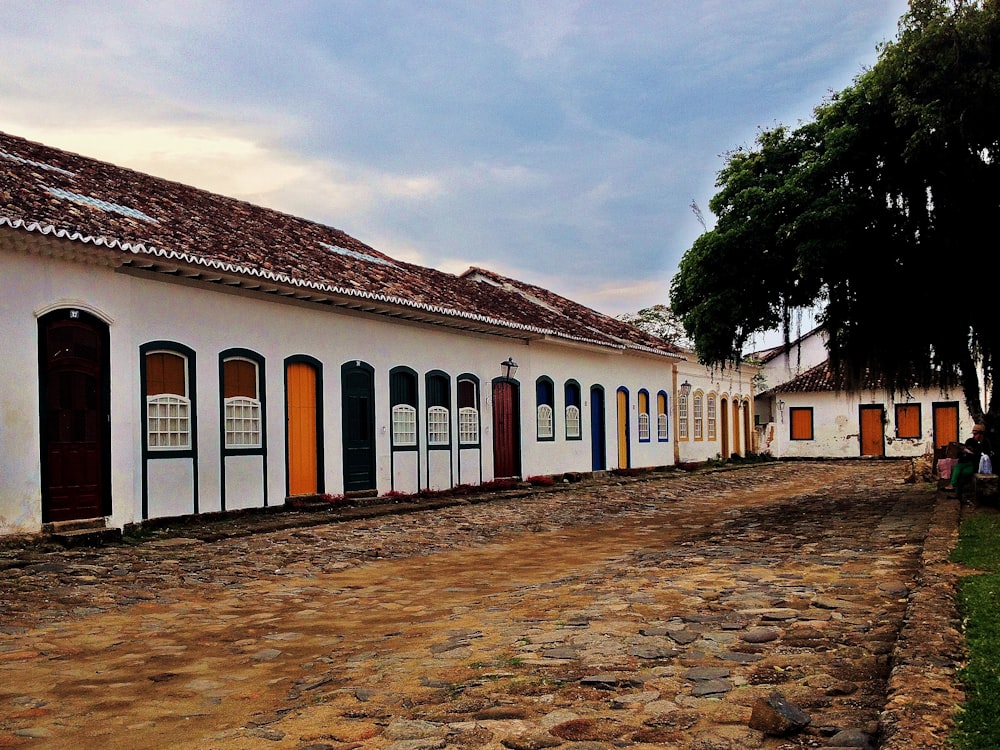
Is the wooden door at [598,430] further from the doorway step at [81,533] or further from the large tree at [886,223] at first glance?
the doorway step at [81,533]

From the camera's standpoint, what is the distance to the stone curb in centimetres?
332

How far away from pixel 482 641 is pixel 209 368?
8.36 m

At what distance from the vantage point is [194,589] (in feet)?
25.8

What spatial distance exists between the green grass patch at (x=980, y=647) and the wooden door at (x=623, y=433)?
16.1 meters

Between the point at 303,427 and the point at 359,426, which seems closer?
the point at 303,427

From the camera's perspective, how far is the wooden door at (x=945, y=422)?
33.3 m

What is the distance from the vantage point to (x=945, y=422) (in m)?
33.5

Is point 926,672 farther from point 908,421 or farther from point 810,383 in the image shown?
point 810,383

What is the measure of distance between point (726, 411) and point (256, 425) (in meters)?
21.9

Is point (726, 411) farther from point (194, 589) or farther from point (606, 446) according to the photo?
point (194, 589)

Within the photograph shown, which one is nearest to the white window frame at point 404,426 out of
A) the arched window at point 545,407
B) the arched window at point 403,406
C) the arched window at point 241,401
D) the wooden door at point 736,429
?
the arched window at point 403,406

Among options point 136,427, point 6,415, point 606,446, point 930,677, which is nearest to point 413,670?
point 930,677

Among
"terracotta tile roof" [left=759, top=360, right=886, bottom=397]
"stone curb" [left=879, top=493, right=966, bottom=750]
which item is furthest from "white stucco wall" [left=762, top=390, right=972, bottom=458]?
"stone curb" [left=879, top=493, right=966, bottom=750]

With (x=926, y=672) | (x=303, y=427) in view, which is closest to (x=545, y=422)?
(x=303, y=427)
